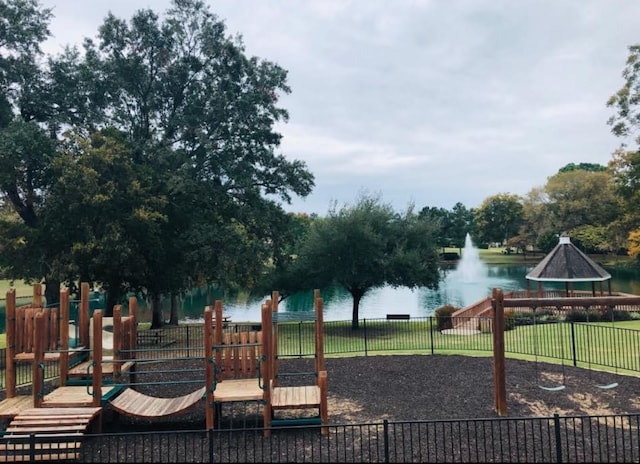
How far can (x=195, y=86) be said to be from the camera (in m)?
23.4

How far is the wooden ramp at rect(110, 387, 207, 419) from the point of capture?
8383mm

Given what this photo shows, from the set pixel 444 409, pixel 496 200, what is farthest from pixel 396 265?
pixel 496 200

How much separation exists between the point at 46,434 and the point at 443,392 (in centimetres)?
744

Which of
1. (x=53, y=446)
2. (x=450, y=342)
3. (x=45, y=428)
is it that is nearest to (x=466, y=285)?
(x=450, y=342)

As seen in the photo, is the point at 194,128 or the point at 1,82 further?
the point at 194,128

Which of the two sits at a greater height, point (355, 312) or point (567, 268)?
point (567, 268)

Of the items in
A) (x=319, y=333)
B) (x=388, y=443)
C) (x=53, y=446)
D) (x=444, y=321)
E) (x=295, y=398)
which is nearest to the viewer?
(x=388, y=443)

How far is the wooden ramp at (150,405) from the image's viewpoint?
8383 millimetres

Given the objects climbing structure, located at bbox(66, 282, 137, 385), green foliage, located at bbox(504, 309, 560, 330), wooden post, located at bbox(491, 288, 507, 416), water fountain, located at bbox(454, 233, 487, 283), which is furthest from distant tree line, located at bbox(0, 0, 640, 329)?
water fountain, located at bbox(454, 233, 487, 283)

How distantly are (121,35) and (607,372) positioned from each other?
23135 millimetres

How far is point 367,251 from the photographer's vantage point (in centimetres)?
2403

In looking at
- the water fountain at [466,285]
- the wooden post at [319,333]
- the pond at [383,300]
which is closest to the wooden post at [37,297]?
the wooden post at [319,333]

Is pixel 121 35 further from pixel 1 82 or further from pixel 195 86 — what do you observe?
pixel 1 82

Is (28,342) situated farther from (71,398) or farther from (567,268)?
(567,268)
